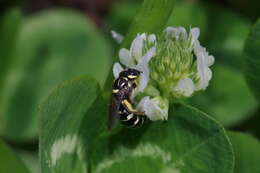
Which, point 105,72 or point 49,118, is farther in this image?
point 105,72

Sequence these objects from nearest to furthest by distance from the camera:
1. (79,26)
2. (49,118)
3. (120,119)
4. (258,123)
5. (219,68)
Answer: (49,118), (120,119), (258,123), (219,68), (79,26)

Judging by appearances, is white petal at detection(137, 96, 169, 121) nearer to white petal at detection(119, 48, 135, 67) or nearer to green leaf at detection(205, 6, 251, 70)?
white petal at detection(119, 48, 135, 67)

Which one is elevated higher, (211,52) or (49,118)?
(49,118)

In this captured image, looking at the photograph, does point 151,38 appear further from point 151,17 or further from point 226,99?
point 226,99

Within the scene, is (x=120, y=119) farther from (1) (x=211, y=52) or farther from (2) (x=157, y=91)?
(1) (x=211, y=52)

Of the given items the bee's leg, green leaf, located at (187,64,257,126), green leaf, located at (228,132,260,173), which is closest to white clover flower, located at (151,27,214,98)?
the bee's leg

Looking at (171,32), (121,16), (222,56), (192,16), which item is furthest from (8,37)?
(171,32)

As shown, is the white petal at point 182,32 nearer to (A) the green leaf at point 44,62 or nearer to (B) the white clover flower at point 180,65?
(B) the white clover flower at point 180,65

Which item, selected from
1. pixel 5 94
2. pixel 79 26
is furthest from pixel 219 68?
pixel 5 94
